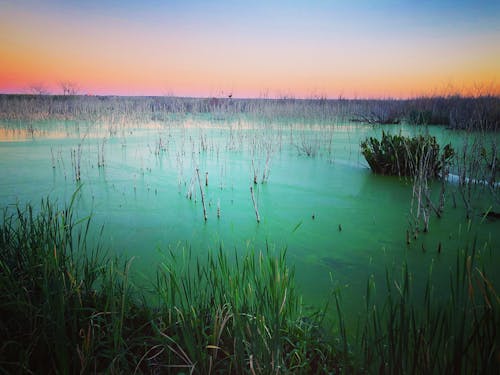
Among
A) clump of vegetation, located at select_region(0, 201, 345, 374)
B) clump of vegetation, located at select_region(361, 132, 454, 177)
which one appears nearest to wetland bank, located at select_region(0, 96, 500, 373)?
clump of vegetation, located at select_region(0, 201, 345, 374)

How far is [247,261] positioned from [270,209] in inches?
82.5

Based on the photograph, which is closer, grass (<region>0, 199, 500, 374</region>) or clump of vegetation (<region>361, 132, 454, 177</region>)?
grass (<region>0, 199, 500, 374</region>)

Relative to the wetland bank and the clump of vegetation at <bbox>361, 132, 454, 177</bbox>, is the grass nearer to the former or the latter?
the wetland bank

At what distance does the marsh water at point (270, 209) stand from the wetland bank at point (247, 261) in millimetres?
22

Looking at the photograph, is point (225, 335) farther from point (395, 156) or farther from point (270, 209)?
point (395, 156)

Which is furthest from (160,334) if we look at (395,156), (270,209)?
(395,156)

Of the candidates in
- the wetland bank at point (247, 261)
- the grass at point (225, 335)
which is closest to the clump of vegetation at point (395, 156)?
the wetland bank at point (247, 261)

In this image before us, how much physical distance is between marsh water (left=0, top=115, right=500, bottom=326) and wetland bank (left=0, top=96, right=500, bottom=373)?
0.07 ft

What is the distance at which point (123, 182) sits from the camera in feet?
14.6

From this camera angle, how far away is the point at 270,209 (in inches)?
137

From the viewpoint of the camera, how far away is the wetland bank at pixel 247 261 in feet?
3.96

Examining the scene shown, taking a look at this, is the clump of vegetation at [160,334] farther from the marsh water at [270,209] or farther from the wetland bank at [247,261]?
the marsh water at [270,209]

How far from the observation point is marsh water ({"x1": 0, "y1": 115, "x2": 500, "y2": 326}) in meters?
2.24

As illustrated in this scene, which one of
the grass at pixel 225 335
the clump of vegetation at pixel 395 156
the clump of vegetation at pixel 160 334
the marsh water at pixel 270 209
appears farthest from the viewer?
the clump of vegetation at pixel 395 156
